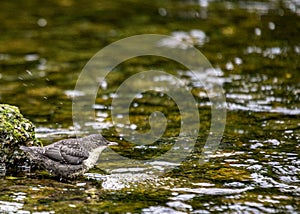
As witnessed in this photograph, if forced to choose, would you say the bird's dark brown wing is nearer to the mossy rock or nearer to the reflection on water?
the reflection on water

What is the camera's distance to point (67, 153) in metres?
7.69

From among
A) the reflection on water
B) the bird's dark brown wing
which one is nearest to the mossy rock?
the reflection on water

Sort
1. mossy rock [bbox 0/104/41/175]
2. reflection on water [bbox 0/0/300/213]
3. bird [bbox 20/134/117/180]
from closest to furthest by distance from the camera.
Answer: reflection on water [bbox 0/0/300/213]
bird [bbox 20/134/117/180]
mossy rock [bbox 0/104/41/175]

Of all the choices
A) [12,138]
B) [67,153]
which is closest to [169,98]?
[67,153]

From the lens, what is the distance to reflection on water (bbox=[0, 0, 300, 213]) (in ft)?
23.2

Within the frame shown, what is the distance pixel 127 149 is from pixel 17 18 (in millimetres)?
9305

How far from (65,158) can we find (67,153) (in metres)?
0.10

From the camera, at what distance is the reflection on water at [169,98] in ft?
23.2

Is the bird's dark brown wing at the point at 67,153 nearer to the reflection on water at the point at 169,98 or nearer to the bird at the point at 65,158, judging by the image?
the bird at the point at 65,158

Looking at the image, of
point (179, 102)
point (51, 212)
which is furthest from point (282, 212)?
point (179, 102)

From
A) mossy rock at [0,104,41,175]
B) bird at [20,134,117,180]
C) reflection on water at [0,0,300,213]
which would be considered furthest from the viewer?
mossy rock at [0,104,41,175]

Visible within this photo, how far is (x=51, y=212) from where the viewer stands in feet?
21.9

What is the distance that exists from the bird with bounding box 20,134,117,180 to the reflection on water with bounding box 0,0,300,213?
0.51 ft

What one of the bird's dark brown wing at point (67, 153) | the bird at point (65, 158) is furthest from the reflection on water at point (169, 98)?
the bird's dark brown wing at point (67, 153)
